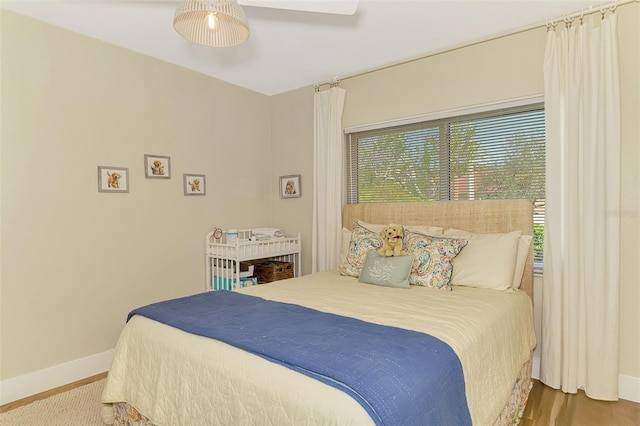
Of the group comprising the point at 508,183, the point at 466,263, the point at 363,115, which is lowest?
the point at 466,263

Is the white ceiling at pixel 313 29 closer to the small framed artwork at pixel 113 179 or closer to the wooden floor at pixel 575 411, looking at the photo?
the small framed artwork at pixel 113 179

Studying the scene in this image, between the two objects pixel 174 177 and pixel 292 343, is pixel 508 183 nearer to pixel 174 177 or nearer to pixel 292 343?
pixel 292 343

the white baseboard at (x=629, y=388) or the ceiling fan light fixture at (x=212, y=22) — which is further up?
the ceiling fan light fixture at (x=212, y=22)

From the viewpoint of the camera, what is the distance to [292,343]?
1462 millimetres

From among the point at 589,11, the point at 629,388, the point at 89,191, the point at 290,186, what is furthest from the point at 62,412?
the point at 589,11

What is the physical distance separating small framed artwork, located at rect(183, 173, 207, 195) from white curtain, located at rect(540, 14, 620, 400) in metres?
2.81

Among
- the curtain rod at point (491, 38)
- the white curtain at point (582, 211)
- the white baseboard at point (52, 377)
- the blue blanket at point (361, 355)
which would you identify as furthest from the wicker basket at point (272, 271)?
the white curtain at point (582, 211)

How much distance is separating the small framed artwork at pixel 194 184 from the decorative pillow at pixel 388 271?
1.76 m

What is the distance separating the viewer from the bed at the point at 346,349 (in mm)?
1263

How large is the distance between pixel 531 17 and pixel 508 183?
45.3 inches

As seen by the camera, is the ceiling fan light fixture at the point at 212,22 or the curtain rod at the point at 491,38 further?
the curtain rod at the point at 491,38

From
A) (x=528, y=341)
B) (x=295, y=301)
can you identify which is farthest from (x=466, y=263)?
(x=295, y=301)

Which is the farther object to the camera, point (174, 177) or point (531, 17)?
point (174, 177)

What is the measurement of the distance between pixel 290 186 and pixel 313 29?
5.62 feet
